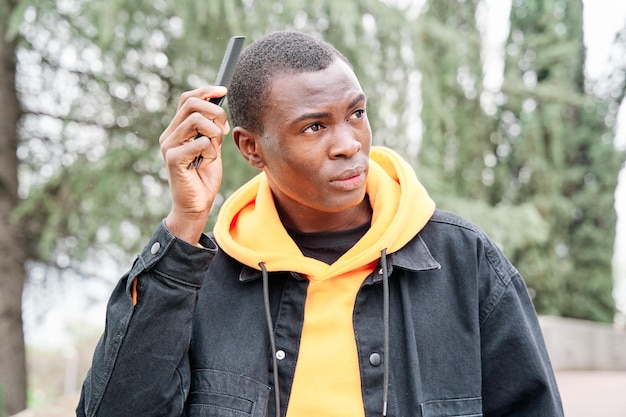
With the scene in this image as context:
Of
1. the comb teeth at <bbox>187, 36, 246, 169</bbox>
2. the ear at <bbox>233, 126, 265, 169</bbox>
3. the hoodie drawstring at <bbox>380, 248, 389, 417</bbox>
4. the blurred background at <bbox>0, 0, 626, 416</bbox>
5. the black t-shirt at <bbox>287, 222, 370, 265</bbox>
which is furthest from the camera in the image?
the blurred background at <bbox>0, 0, 626, 416</bbox>

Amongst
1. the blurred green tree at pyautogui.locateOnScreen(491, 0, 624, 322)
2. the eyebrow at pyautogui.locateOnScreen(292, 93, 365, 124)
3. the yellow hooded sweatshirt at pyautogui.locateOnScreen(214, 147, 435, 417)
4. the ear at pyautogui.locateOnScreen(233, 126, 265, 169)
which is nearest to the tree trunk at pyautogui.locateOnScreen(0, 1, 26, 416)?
the ear at pyautogui.locateOnScreen(233, 126, 265, 169)

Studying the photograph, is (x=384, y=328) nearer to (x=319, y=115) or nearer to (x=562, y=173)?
(x=319, y=115)

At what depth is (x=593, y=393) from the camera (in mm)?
8805

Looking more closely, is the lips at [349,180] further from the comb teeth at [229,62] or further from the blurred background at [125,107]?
the blurred background at [125,107]

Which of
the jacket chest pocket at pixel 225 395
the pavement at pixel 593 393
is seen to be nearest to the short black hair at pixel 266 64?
the jacket chest pocket at pixel 225 395

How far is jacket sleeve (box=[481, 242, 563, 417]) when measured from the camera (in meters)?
1.93

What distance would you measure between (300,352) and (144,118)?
3.76 metres

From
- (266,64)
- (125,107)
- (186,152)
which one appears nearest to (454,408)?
(186,152)

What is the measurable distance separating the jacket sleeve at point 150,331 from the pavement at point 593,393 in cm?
629

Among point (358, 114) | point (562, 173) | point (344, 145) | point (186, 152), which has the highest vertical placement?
point (562, 173)

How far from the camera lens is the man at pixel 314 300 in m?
1.89

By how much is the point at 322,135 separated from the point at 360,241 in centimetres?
32

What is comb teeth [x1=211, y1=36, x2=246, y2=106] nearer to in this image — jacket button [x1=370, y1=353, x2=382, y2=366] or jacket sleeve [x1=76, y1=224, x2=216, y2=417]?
jacket sleeve [x1=76, y1=224, x2=216, y2=417]

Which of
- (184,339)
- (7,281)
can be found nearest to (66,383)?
(7,281)
